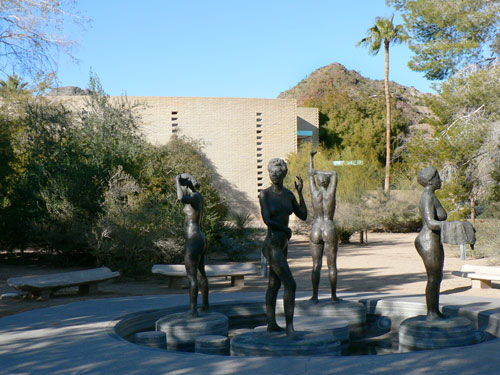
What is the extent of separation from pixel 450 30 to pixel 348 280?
392 inches

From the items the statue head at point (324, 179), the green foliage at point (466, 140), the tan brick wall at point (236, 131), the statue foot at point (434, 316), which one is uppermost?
the tan brick wall at point (236, 131)

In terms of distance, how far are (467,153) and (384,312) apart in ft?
34.3

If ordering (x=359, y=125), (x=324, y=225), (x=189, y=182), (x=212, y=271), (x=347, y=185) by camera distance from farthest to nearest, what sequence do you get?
(x=359, y=125)
(x=347, y=185)
(x=212, y=271)
(x=324, y=225)
(x=189, y=182)

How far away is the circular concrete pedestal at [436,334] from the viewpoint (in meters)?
5.82

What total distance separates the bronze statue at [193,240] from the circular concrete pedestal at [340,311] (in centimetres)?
144

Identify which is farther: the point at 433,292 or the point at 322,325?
the point at 322,325

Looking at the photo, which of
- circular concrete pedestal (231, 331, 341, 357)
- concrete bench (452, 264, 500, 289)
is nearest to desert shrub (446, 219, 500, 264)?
concrete bench (452, 264, 500, 289)

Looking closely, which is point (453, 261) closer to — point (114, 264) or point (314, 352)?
point (114, 264)

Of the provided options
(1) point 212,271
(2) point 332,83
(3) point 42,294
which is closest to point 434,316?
(1) point 212,271

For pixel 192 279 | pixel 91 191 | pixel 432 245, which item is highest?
pixel 91 191

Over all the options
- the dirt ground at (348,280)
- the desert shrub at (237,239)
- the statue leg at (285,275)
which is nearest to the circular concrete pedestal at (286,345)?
the statue leg at (285,275)

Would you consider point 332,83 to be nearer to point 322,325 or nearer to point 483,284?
point 483,284

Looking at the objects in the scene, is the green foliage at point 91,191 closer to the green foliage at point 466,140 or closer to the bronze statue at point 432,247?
the green foliage at point 466,140

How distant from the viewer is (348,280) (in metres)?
12.8
